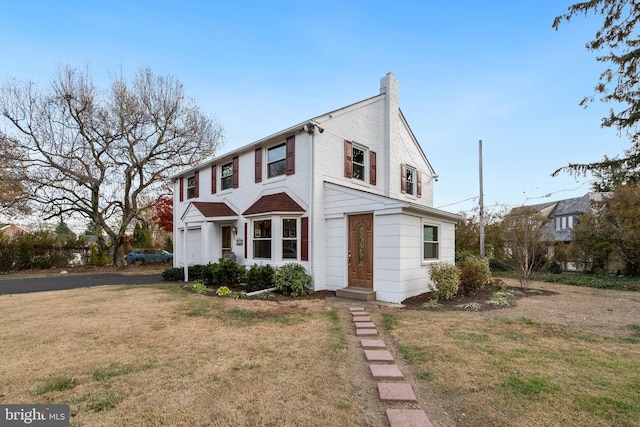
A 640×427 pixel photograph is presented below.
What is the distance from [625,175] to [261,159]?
40.6ft

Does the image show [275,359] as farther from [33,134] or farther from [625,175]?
[33,134]

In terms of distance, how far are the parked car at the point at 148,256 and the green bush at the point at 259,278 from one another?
15.9 metres

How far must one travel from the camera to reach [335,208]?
9453 millimetres

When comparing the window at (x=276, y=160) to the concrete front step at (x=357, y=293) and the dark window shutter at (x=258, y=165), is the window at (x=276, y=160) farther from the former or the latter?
the concrete front step at (x=357, y=293)

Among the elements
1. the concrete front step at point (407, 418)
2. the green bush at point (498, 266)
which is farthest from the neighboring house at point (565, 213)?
the concrete front step at point (407, 418)

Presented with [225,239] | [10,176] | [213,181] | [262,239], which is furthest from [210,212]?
[10,176]

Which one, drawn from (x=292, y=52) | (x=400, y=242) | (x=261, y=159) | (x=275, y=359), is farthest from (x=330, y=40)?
(x=275, y=359)

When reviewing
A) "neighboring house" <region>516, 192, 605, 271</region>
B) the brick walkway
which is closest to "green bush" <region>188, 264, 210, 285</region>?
the brick walkway

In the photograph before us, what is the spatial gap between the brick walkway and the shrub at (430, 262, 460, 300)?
10.9 ft

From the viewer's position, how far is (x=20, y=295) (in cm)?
961

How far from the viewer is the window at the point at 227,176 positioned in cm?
1301

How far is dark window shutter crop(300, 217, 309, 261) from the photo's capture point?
31.2 feet

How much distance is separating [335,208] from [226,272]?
4.53 meters

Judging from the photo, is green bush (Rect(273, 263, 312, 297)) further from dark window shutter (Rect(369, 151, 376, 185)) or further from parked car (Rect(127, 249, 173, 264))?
parked car (Rect(127, 249, 173, 264))
